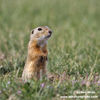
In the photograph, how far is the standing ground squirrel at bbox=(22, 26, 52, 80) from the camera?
143 inches

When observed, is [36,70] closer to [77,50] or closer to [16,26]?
[77,50]

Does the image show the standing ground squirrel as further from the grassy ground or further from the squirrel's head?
the grassy ground

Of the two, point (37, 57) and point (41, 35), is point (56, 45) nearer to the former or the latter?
point (41, 35)

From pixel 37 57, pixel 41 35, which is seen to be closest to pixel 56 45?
pixel 41 35

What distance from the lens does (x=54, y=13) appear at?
399 inches

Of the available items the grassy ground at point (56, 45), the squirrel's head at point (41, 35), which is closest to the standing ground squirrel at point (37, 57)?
the squirrel's head at point (41, 35)

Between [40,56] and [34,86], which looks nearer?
[34,86]

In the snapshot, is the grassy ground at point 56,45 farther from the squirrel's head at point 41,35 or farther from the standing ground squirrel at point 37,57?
the squirrel's head at point 41,35

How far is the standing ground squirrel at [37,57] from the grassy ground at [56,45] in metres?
0.18

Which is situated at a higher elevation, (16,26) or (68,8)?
(68,8)

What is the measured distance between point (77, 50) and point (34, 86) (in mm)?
2620

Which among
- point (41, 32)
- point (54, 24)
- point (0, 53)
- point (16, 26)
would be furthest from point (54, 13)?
point (41, 32)

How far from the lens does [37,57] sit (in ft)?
12.0

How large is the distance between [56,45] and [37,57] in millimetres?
2587
